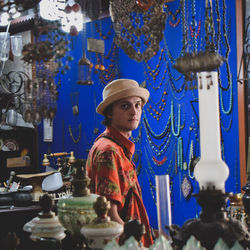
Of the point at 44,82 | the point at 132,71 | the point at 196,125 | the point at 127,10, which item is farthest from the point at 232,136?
the point at 44,82

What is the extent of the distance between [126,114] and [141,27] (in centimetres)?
68

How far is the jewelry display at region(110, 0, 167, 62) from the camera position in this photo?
1.86 meters

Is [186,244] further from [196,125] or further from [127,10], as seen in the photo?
[196,125]

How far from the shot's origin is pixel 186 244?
3.59 ft

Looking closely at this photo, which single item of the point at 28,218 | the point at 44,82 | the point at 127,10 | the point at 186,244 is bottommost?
the point at 28,218

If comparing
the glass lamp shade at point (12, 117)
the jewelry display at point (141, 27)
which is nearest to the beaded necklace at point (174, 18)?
→ the glass lamp shade at point (12, 117)

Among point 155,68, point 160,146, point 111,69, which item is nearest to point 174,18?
point 155,68

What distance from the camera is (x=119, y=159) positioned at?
7.69ft

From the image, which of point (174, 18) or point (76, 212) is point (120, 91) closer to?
point (76, 212)

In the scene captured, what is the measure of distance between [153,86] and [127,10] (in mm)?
3833

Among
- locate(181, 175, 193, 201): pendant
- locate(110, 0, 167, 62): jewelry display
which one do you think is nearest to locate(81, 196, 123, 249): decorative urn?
locate(110, 0, 167, 62): jewelry display

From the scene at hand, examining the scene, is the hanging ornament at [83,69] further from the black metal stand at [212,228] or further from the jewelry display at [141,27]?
the black metal stand at [212,228]

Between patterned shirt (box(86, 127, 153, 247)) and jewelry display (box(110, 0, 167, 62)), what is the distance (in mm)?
565

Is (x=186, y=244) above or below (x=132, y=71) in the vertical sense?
below
